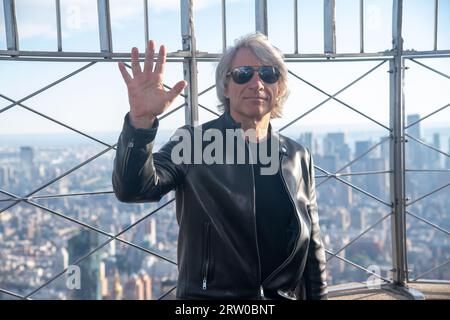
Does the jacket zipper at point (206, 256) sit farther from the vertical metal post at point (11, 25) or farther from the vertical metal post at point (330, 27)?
the vertical metal post at point (330, 27)

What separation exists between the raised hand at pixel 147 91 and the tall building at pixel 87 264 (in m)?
2.40

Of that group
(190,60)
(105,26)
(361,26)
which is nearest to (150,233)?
(190,60)

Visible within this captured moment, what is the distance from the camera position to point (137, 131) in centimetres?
183

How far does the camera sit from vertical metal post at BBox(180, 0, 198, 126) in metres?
3.92

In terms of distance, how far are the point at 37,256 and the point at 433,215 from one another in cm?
341

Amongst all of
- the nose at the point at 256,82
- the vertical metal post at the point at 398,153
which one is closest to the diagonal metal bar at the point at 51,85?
the nose at the point at 256,82

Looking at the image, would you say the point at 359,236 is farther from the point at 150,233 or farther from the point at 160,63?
the point at 160,63

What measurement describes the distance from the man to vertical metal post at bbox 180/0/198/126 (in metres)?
1.71

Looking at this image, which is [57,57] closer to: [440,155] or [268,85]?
[268,85]

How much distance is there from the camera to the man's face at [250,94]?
218 cm

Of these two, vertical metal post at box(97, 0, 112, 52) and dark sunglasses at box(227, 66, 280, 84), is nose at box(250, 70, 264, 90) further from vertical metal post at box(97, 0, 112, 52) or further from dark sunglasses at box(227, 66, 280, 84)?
vertical metal post at box(97, 0, 112, 52)

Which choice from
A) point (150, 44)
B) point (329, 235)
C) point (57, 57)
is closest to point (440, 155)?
point (329, 235)

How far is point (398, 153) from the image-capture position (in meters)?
4.59

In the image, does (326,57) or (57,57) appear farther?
(326,57)
